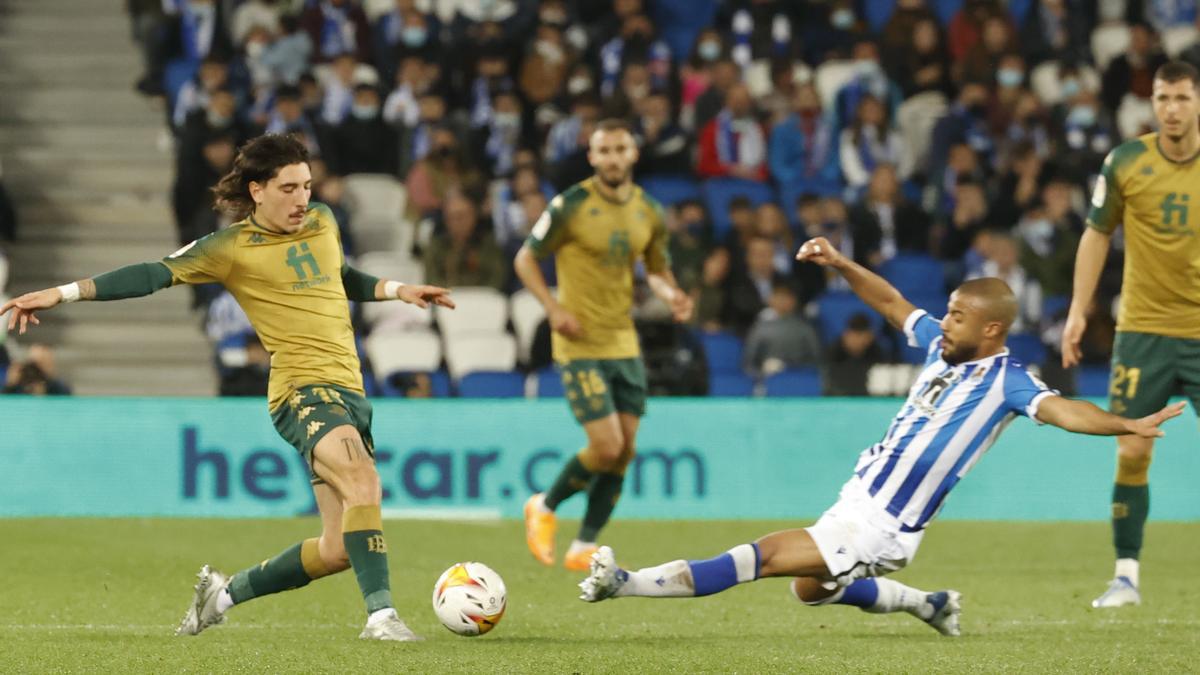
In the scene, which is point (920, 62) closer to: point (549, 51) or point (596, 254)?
point (549, 51)

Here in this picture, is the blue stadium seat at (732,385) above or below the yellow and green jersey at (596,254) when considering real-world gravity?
below

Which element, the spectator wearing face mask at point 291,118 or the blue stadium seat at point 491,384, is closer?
the blue stadium seat at point 491,384

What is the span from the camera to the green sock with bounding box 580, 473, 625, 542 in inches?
427

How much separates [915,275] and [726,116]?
7.99ft

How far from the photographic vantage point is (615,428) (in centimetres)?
1059

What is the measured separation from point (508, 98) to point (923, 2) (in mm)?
4288

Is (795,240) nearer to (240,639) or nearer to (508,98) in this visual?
(508,98)

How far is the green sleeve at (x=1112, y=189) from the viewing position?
29.4ft

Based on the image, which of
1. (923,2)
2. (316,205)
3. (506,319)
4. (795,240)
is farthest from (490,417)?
(923,2)

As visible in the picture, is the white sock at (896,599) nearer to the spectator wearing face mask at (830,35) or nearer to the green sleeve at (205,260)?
the green sleeve at (205,260)

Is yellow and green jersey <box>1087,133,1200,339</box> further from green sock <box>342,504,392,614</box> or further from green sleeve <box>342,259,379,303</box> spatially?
green sock <box>342,504,392,614</box>

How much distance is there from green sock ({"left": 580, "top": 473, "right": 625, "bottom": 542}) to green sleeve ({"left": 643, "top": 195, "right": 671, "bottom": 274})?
47.7 inches

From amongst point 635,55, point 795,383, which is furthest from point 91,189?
point 795,383

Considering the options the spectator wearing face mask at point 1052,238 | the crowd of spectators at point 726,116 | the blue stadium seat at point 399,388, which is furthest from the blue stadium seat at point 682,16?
the blue stadium seat at point 399,388
